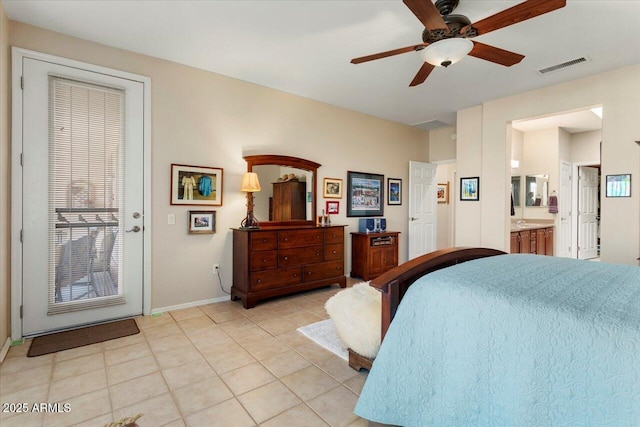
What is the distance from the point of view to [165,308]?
3420mm

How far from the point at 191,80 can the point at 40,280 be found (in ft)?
8.22

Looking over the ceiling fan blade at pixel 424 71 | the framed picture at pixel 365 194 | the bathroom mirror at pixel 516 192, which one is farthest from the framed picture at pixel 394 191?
the ceiling fan blade at pixel 424 71

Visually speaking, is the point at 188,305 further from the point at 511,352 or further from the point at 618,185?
the point at 618,185

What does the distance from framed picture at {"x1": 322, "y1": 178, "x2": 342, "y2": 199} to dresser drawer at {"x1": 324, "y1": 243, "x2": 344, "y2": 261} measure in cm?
85

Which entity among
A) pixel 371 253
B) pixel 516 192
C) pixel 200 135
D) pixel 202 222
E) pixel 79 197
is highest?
pixel 200 135

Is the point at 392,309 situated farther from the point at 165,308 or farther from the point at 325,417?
the point at 165,308

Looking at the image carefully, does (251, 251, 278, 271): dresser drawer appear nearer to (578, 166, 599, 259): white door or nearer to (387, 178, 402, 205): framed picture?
(387, 178, 402, 205): framed picture

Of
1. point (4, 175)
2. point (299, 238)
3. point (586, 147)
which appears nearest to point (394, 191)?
point (299, 238)

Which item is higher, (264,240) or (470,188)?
(470,188)

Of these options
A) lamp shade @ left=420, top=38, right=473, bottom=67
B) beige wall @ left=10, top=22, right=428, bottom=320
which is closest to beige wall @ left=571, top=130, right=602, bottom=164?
beige wall @ left=10, top=22, right=428, bottom=320

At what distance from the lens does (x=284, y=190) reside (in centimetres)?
427

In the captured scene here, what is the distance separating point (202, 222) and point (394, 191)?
355 cm

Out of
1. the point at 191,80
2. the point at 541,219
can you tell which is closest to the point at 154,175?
the point at 191,80

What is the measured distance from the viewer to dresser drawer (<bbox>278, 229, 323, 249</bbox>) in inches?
150
